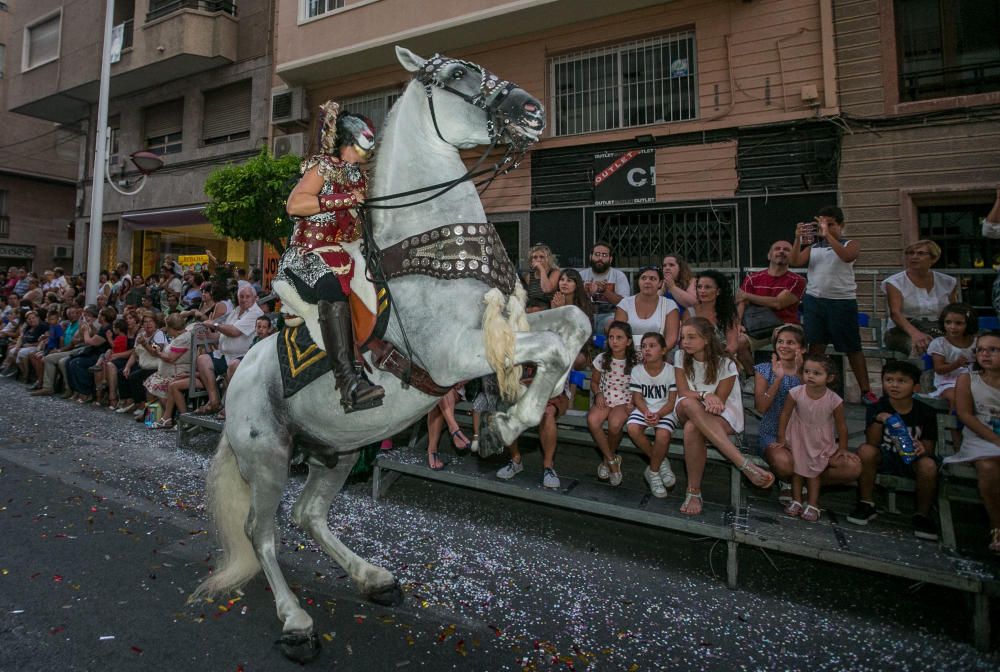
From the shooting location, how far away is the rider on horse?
7.90ft

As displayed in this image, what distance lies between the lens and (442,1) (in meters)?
10.3

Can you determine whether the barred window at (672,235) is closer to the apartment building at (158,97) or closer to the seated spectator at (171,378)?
the seated spectator at (171,378)

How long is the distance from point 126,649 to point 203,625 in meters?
0.33

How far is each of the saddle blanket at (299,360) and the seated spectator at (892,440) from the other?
3.41m

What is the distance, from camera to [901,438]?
11.8 ft

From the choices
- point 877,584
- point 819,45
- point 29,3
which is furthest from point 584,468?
point 29,3

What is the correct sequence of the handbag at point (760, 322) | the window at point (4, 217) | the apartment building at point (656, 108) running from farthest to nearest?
the window at point (4, 217) → the apartment building at point (656, 108) → the handbag at point (760, 322)

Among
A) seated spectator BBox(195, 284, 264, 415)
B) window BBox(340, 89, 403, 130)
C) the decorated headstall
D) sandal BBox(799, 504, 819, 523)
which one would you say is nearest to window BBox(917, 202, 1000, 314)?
sandal BBox(799, 504, 819, 523)

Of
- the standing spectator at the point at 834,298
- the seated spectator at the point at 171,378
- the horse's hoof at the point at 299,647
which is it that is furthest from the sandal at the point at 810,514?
the seated spectator at the point at 171,378

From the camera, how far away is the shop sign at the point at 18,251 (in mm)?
21625

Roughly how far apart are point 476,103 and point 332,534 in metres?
2.52

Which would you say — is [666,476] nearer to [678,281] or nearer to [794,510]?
[794,510]

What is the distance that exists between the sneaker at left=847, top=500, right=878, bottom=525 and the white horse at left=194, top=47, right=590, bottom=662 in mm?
2506

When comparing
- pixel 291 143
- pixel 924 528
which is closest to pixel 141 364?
pixel 291 143
